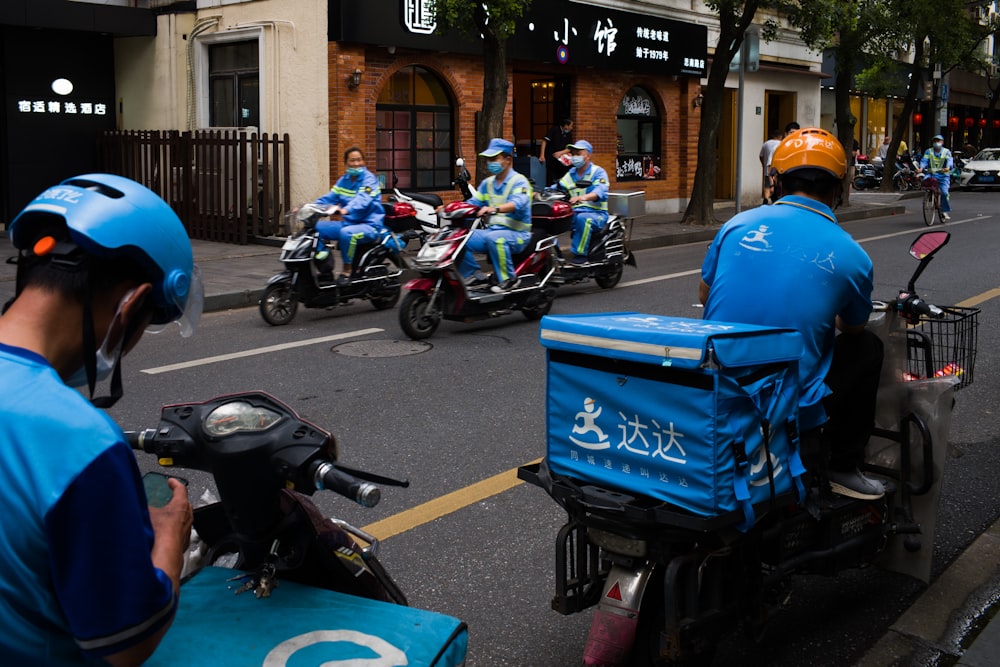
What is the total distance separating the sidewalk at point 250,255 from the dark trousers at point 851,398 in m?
3.61

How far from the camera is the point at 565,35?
2025 centimetres

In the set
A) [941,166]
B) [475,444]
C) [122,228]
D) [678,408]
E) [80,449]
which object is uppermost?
[941,166]

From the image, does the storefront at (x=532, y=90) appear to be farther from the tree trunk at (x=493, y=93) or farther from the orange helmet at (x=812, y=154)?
the orange helmet at (x=812, y=154)

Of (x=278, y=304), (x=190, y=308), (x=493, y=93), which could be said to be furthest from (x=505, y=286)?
(x=190, y=308)

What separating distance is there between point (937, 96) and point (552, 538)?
40.0 metres

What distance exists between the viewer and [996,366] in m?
8.25

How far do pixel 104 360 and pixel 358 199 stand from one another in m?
9.29

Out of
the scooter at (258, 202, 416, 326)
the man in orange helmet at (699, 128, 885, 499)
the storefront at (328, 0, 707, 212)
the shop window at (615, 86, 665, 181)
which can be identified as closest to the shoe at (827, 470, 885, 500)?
the man in orange helmet at (699, 128, 885, 499)

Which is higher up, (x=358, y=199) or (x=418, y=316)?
(x=358, y=199)

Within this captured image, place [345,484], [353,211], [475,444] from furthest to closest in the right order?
[353,211], [475,444], [345,484]

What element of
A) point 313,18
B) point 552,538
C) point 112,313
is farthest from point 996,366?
point 313,18

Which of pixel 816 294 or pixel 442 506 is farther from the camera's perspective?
pixel 442 506

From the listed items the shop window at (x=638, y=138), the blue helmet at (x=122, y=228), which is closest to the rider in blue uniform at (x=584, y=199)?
the shop window at (x=638, y=138)

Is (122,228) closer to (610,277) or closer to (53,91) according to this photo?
(610,277)
